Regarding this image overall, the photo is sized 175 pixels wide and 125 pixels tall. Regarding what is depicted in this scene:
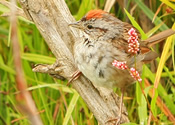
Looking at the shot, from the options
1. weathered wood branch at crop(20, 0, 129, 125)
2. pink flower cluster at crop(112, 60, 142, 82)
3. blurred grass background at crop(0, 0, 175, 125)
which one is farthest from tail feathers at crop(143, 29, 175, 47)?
pink flower cluster at crop(112, 60, 142, 82)

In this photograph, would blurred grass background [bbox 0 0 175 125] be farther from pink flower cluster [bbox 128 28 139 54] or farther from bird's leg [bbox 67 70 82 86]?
pink flower cluster [bbox 128 28 139 54]

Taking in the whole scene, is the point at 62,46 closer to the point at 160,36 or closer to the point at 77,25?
the point at 77,25

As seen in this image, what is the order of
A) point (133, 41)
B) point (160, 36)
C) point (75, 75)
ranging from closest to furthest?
point (133, 41), point (75, 75), point (160, 36)

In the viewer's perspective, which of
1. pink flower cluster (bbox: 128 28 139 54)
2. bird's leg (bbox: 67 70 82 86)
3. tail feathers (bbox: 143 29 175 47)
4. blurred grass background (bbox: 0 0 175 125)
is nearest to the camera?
pink flower cluster (bbox: 128 28 139 54)

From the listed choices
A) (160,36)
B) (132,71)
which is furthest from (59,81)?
(132,71)

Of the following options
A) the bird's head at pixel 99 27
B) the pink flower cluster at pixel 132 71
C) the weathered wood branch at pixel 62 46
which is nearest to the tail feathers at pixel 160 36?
the bird's head at pixel 99 27

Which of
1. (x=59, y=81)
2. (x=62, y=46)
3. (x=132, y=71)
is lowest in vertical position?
(x=59, y=81)

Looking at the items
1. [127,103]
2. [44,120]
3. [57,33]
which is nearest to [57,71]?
[57,33]
